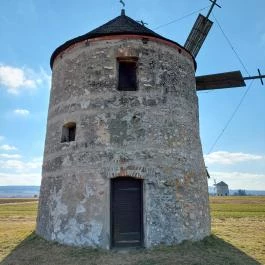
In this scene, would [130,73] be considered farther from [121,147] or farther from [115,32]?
[121,147]

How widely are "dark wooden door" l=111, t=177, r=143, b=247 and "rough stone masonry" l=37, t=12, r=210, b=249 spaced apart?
0.24 metres

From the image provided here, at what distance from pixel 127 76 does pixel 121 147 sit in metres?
2.60

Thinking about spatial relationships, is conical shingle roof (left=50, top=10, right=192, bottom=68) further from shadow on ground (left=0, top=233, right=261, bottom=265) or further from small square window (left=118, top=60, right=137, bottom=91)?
shadow on ground (left=0, top=233, right=261, bottom=265)

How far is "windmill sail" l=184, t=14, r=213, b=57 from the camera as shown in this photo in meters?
14.0

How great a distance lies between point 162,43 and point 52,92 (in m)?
4.56

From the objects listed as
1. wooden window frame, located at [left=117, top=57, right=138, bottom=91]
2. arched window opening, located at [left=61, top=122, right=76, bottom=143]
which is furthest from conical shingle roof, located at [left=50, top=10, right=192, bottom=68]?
arched window opening, located at [left=61, top=122, right=76, bottom=143]

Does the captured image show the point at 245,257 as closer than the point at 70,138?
Yes

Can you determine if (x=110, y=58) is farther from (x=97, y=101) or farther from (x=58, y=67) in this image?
(x=58, y=67)

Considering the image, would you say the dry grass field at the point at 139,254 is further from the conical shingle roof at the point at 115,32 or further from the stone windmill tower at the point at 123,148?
the conical shingle roof at the point at 115,32

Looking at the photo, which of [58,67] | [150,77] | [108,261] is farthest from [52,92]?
[108,261]

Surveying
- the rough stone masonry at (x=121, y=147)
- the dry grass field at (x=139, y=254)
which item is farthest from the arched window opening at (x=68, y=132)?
the dry grass field at (x=139, y=254)

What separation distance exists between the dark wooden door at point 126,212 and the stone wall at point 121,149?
0.26 meters

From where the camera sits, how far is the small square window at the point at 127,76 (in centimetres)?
1055

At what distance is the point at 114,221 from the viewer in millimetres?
9328
